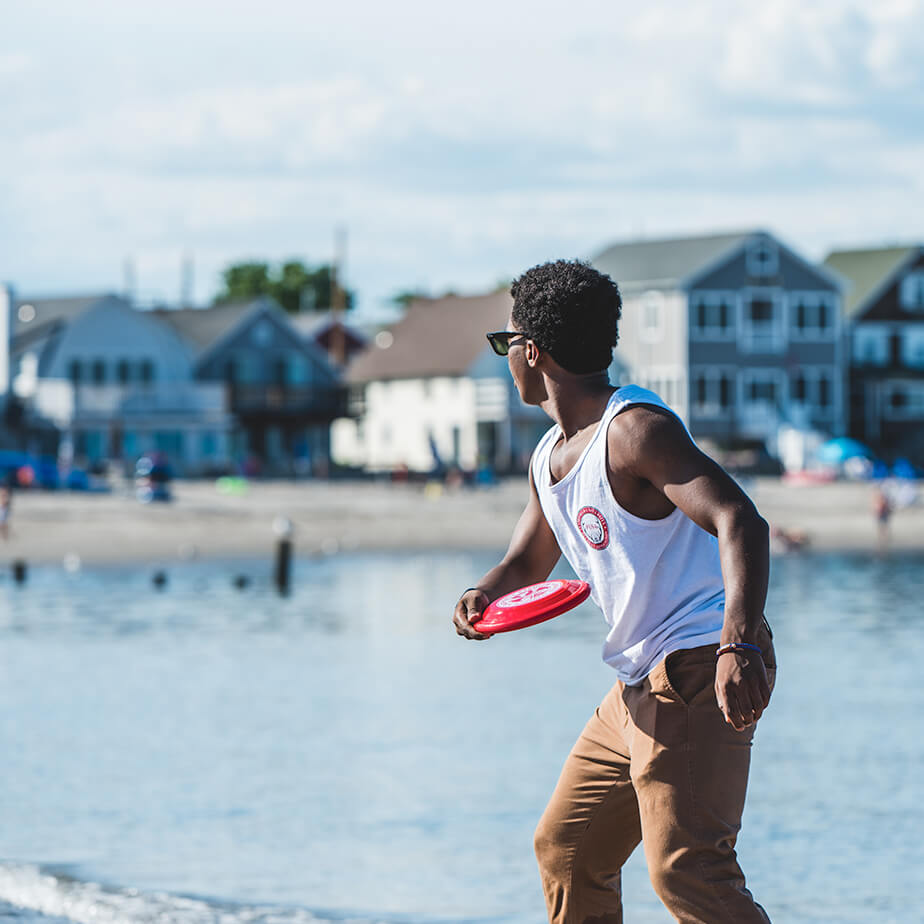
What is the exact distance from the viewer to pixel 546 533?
16.7 feet

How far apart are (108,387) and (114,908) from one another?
5845 cm

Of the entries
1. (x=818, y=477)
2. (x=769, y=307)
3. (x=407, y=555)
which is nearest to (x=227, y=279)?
(x=769, y=307)

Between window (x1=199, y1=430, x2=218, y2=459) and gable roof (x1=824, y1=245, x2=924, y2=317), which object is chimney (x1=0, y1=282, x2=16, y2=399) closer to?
window (x1=199, y1=430, x2=218, y2=459)

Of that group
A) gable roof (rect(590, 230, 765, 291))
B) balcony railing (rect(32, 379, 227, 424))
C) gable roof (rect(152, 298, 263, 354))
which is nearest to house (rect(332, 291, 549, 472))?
gable roof (rect(590, 230, 765, 291))

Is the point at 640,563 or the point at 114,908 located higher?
the point at 640,563

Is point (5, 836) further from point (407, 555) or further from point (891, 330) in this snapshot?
point (891, 330)

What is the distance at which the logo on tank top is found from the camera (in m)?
4.54

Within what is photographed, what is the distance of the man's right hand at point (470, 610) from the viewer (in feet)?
16.3

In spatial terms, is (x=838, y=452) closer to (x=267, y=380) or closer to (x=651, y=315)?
(x=651, y=315)

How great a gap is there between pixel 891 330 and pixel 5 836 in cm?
6517

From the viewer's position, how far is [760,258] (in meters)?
67.4

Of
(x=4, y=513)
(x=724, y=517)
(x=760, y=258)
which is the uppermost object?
(x=760, y=258)

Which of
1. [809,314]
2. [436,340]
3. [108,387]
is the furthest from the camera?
[436,340]

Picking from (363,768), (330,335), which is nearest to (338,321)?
(330,335)
